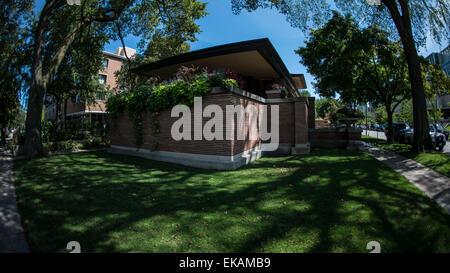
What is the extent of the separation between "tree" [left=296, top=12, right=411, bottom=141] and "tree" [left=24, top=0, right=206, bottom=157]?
1021cm

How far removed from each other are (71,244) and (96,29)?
15.5 metres

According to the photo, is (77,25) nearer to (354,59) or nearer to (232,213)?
(232,213)

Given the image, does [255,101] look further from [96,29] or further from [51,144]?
[96,29]

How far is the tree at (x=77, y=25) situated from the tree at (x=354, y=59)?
10.2m

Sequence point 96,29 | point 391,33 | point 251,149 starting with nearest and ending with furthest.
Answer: point 251,149, point 391,33, point 96,29

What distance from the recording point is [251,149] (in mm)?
8148

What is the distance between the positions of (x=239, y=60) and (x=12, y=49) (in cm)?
1332

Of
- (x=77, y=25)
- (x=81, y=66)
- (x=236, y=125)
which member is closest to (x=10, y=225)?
(x=236, y=125)

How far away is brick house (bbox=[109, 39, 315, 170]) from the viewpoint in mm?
6707

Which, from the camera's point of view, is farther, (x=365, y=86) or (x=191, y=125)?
(x=365, y=86)

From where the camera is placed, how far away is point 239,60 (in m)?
9.59

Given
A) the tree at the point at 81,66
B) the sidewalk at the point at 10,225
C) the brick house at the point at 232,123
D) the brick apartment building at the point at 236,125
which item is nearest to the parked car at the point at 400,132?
the brick apartment building at the point at 236,125

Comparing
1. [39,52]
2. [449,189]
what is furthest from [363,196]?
[39,52]

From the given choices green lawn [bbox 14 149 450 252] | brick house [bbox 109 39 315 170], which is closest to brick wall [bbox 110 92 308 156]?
brick house [bbox 109 39 315 170]
